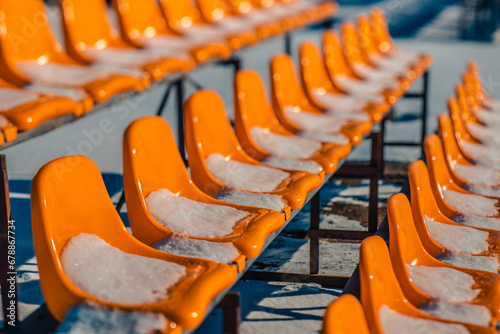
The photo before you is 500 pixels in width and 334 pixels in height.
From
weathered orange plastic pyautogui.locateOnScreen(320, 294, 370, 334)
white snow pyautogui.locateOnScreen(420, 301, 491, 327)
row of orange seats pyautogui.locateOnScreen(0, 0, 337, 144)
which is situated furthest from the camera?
row of orange seats pyautogui.locateOnScreen(0, 0, 337, 144)

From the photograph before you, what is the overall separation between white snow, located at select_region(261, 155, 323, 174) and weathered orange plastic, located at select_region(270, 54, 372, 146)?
1.50 feet

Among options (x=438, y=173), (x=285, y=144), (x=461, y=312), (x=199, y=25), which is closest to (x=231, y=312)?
(x=461, y=312)

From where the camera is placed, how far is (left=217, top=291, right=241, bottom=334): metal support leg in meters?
1.51

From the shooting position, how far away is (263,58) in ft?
25.8

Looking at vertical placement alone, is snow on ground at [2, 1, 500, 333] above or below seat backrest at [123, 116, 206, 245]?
below

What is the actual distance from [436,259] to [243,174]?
0.81 metres

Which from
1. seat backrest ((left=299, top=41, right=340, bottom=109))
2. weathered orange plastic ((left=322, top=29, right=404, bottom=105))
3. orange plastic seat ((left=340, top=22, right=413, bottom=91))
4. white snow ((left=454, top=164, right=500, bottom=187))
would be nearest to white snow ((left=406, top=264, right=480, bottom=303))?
white snow ((left=454, top=164, right=500, bottom=187))

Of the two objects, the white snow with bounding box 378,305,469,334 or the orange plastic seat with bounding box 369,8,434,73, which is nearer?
the white snow with bounding box 378,305,469,334

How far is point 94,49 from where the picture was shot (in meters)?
3.45

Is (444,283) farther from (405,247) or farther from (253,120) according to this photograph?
(253,120)

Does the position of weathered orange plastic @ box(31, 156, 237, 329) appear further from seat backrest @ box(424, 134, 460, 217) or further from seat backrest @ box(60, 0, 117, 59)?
seat backrest @ box(60, 0, 117, 59)

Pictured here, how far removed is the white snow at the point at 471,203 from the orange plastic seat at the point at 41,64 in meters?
1.33

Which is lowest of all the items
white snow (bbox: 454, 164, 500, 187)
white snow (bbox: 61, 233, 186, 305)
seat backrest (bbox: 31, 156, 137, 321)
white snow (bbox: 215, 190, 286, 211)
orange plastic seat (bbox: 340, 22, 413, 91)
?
orange plastic seat (bbox: 340, 22, 413, 91)

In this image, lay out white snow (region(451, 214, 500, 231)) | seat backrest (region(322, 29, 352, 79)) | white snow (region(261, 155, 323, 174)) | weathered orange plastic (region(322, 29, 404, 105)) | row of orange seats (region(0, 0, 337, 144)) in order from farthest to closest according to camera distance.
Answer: seat backrest (region(322, 29, 352, 79)) < weathered orange plastic (region(322, 29, 404, 105)) < white snow (region(261, 155, 323, 174)) < row of orange seats (region(0, 0, 337, 144)) < white snow (region(451, 214, 500, 231))
